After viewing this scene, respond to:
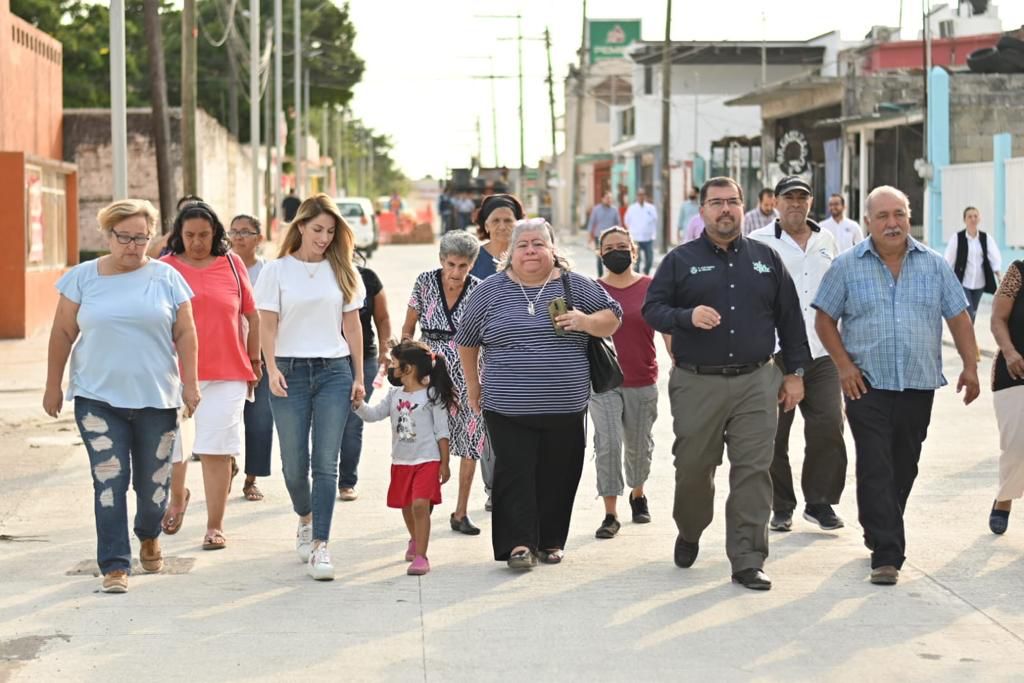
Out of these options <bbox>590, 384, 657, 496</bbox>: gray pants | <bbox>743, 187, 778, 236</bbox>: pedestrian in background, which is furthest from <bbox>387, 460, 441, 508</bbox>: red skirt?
<bbox>743, 187, 778, 236</bbox>: pedestrian in background

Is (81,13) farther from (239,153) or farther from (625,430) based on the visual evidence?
(625,430)

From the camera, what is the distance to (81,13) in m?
49.8

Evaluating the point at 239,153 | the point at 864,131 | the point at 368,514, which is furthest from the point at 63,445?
the point at 239,153

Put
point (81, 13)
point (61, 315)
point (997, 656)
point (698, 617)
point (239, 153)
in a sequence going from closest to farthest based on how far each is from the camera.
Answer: point (997, 656), point (698, 617), point (61, 315), point (81, 13), point (239, 153)

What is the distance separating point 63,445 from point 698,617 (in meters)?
6.90

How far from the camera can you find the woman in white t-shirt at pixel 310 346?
826 cm

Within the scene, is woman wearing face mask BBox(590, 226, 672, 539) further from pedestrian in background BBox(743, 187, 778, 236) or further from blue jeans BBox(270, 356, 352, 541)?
pedestrian in background BBox(743, 187, 778, 236)

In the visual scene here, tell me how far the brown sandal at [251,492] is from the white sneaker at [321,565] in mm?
2350

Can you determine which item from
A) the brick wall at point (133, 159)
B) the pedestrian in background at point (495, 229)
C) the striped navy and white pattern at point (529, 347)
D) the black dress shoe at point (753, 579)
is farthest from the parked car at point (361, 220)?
the black dress shoe at point (753, 579)

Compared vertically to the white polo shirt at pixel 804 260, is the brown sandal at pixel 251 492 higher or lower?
lower

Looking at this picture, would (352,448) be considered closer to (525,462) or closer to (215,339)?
(215,339)

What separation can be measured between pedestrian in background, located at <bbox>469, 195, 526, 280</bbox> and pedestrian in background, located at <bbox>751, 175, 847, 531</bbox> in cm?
140

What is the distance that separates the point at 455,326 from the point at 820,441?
81.5 inches

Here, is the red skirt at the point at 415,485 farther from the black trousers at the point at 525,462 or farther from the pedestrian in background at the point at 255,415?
the pedestrian in background at the point at 255,415
